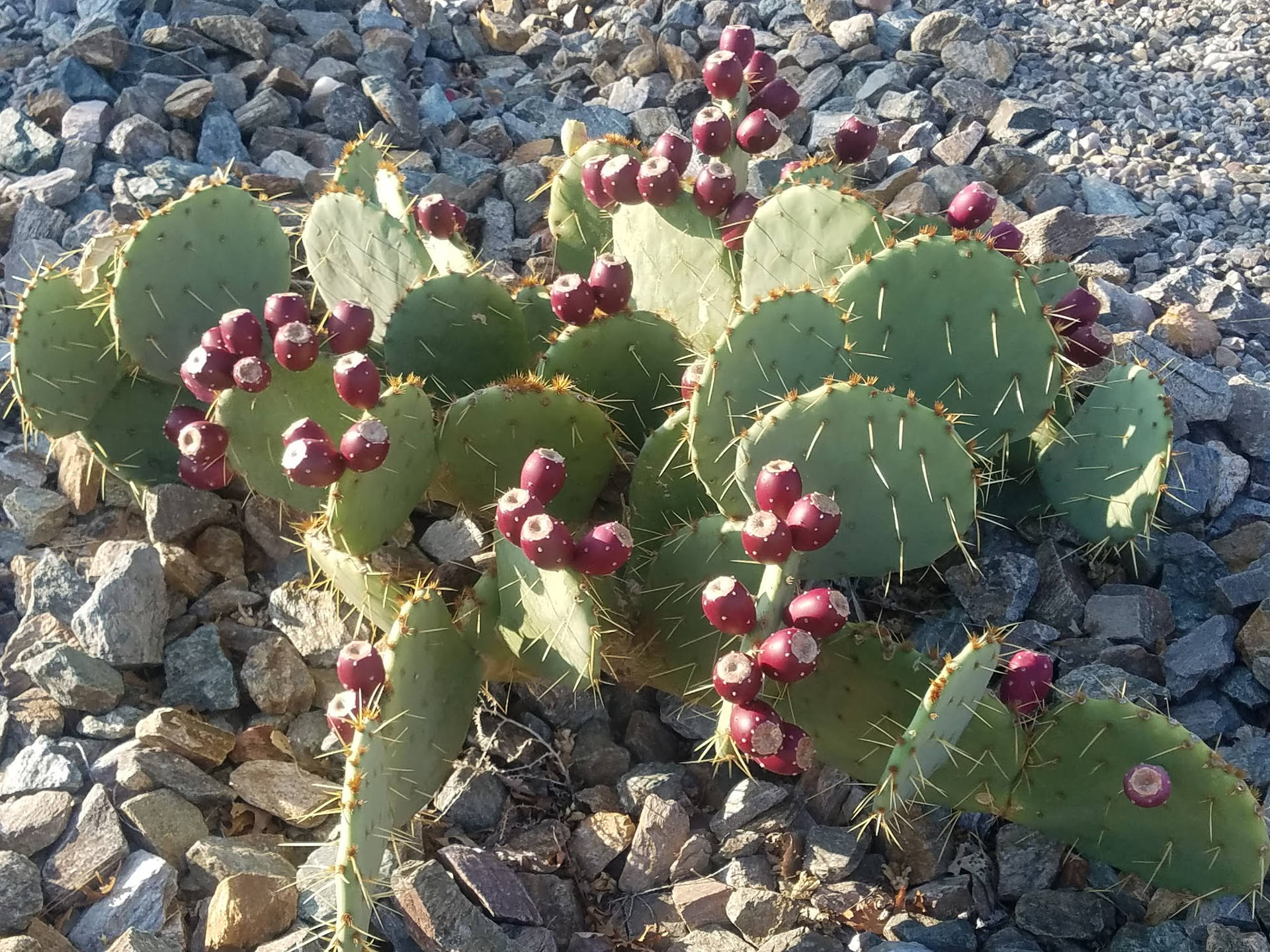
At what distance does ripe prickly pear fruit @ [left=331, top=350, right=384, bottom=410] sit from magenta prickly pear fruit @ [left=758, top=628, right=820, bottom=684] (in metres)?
0.88

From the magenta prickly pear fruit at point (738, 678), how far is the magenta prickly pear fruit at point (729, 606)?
0.06m

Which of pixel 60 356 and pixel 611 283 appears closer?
pixel 611 283

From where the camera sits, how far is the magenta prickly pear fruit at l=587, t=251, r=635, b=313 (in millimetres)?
2422

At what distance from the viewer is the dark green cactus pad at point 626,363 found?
2.48 meters

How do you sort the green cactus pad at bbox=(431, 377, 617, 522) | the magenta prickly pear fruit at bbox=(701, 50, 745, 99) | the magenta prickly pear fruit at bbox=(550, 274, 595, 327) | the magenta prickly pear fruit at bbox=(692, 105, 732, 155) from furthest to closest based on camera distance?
the magenta prickly pear fruit at bbox=(701, 50, 745, 99) < the magenta prickly pear fruit at bbox=(692, 105, 732, 155) < the magenta prickly pear fruit at bbox=(550, 274, 595, 327) < the green cactus pad at bbox=(431, 377, 617, 522)

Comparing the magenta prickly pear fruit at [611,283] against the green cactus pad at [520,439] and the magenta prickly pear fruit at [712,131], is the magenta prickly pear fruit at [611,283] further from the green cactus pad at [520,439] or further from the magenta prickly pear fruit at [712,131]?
the magenta prickly pear fruit at [712,131]

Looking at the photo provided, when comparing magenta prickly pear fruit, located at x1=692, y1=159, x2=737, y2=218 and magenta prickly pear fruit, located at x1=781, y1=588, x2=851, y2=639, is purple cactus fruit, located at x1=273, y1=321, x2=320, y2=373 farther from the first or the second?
magenta prickly pear fruit, located at x1=781, y1=588, x2=851, y2=639

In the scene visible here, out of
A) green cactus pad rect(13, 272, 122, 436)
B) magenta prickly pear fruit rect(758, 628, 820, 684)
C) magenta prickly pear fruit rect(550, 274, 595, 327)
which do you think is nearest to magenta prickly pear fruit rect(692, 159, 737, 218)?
magenta prickly pear fruit rect(550, 274, 595, 327)

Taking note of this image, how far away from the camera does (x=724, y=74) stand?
9.20 feet

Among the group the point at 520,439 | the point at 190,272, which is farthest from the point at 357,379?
the point at 190,272

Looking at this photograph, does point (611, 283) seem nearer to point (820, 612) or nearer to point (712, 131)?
point (712, 131)

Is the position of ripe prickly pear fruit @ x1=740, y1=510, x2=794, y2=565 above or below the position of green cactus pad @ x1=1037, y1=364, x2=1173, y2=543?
above

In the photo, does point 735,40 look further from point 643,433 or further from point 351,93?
point 351,93

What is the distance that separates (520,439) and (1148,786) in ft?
4.35
